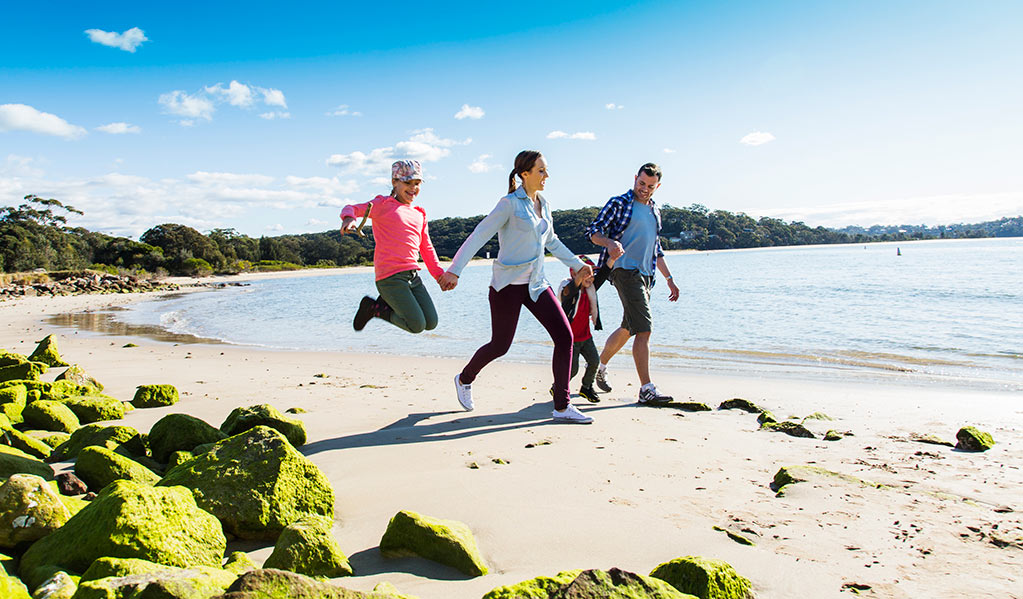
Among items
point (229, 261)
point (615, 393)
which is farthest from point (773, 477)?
point (229, 261)

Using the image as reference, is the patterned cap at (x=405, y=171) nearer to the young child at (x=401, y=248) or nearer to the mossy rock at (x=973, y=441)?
the young child at (x=401, y=248)

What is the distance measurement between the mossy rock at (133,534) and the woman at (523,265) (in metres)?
2.58

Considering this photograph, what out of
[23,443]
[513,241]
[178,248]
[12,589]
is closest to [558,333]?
[513,241]

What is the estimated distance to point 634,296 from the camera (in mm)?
5957

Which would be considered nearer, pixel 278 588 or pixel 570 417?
pixel 278 588

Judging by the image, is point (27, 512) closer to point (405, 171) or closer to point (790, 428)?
point (405, 171)

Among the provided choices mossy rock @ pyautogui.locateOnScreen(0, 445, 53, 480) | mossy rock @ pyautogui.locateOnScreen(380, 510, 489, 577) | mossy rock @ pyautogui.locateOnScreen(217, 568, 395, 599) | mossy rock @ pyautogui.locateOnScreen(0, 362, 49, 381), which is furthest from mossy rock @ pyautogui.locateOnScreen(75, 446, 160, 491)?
mossy rock @ pyautogui.locateOnScreen(0, 362, 49, 381)

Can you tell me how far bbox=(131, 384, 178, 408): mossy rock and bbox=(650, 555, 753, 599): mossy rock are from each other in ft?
17.1

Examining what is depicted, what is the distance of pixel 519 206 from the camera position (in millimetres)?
4863

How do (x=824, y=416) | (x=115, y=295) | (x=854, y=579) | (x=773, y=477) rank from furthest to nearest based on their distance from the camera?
(x=115, y=295) < (x=824, y=416) < (x=773, y=477) < (x=854, y=579)

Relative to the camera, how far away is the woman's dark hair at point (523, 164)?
16.1ft

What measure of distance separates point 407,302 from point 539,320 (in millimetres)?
1209

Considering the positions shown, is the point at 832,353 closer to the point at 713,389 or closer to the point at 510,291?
the point at 713,389

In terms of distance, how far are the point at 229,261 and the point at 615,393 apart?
6066 cm
